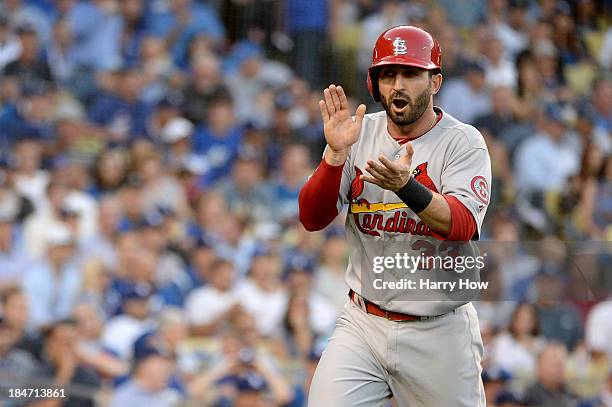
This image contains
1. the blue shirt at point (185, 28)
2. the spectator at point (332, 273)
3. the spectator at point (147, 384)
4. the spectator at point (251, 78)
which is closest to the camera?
the spectator at point (147, 384)

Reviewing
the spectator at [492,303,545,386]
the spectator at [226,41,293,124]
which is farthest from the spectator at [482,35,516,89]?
the spectator at [492,303,545,386]

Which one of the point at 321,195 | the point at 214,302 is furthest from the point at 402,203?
the point at 214,302

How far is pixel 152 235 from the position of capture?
282 inches

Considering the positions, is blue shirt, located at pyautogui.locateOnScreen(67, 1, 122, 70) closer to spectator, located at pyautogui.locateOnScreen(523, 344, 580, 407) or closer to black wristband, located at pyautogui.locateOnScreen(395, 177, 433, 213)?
spectator, located at pyautogui.locateOnScreen(523, 344, 580, 407)

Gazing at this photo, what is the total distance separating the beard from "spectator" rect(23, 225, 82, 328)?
3516 millimetres

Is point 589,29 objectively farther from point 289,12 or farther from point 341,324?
point 341,324

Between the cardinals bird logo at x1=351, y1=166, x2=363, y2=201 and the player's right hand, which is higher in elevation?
the player's right hand

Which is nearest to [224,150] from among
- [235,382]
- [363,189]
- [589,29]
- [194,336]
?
[194,336]

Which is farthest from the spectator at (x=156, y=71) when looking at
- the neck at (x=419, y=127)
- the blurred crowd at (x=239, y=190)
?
the neck at (x=419, y=127)

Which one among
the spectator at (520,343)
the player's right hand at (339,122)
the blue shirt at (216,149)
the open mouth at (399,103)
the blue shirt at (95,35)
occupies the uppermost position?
the blue shirt at (95,35)

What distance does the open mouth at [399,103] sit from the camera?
3574 millimetres

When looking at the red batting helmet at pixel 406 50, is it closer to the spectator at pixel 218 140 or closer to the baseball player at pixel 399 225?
the baseball player at pixel 399 225

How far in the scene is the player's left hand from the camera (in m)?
3.24

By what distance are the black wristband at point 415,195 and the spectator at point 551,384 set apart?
3.55 metres
